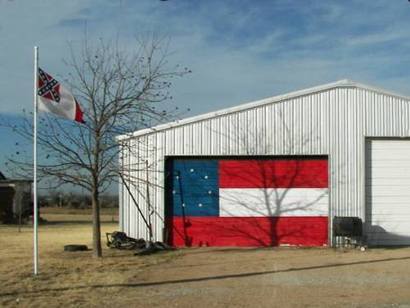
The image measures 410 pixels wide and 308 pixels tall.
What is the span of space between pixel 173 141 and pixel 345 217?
579cm

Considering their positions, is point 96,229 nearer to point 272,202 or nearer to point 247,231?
point 247,231

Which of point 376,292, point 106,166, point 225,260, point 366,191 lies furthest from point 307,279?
point 366,191

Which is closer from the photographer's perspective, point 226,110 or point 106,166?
point 106,166

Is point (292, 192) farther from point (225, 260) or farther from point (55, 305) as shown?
point (55, 305)

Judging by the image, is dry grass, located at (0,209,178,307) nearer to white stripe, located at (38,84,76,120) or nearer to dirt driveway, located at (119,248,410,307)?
dirt driveway, located at (119,248,410,307)

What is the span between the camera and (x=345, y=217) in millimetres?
21656

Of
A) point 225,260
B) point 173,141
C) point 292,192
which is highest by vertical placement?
point 173,141

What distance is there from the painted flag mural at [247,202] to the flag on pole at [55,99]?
651 cm

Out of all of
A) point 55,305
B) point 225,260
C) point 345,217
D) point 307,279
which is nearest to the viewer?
point 55,305

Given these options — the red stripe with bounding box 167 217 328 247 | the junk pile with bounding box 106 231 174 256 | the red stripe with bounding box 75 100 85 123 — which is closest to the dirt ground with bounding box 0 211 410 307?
the junk pile with bounding box 106 231 174 256

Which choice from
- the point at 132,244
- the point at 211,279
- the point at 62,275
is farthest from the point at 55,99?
the point at 132,244

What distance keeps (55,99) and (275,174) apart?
8.71 meters

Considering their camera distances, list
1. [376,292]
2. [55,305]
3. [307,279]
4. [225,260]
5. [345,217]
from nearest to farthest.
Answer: [55,305] → [376,292] → [307,279] → [225,260] → [345,217]

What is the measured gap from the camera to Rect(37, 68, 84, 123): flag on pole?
15625 mm
